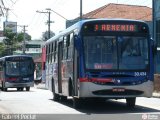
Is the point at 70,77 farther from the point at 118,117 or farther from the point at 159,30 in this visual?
the point at 159,30

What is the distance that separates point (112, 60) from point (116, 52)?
0.33m

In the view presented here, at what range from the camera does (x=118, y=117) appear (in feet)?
55.1

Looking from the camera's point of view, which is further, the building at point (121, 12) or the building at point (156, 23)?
the building at point (121, 12)

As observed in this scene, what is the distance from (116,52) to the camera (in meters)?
19.2

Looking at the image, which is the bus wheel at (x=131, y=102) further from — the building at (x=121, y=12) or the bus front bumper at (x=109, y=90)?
the building at (x=121, y=12)

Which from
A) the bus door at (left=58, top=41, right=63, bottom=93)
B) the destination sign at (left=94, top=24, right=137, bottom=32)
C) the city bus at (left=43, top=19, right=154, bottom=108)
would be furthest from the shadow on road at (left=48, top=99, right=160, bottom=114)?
the destination sign at (left=94, top=24, right=137, bottom=32)

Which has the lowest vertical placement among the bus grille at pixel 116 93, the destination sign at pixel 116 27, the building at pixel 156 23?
the bus grille at pixel 116 93

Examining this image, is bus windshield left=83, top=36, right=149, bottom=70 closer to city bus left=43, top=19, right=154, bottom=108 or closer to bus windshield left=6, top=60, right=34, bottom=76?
city bus left=43, top=19, right=154, bottom=108

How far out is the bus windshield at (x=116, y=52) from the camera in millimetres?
19016

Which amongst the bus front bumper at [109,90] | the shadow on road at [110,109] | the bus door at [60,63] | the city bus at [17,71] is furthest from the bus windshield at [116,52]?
the city bus at [17,71]

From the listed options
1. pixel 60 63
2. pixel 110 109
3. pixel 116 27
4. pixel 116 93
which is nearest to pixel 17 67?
pixel 60 63

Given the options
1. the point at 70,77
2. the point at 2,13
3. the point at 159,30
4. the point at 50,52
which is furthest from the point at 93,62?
the point at 159,30

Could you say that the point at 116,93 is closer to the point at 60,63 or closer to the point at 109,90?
the point at 109,90

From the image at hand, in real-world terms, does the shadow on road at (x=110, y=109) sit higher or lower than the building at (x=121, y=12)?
lower
